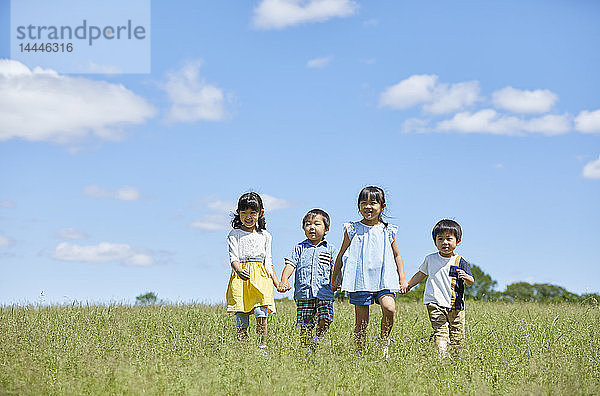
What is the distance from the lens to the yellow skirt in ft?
23.1

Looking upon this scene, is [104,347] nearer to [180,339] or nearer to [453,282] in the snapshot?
[180,339]

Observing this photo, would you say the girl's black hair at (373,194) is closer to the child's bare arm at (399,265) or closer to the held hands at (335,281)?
the child's bare arm at (399,265)

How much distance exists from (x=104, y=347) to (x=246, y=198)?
7.37 ft

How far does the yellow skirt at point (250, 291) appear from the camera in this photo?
7.03 m

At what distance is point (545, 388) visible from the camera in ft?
18.1

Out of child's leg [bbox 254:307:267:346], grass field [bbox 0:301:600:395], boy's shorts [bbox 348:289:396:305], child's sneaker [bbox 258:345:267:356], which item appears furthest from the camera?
child's leg [bbox 254:307:267:346]

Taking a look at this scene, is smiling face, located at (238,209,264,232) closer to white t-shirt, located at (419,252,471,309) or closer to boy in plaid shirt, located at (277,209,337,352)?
boy in plaid shirt, located at (277,209,337,352)

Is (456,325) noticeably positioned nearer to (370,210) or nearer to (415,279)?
(415,279)

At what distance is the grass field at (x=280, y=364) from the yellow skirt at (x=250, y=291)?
403mm

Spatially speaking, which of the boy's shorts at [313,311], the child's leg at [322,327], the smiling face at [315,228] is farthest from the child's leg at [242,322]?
the smiling face at [315,228]

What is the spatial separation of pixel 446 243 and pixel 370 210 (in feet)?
3.05

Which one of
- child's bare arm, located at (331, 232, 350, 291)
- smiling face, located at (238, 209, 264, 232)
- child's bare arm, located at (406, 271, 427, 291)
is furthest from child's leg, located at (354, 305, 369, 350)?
smiling face, located at (238, 209, 264, 232)

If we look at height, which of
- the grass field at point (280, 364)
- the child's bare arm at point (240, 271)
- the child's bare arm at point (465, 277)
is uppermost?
the child's bare arm at point (240, 271)

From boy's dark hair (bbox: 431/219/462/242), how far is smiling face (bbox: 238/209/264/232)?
2.06m
